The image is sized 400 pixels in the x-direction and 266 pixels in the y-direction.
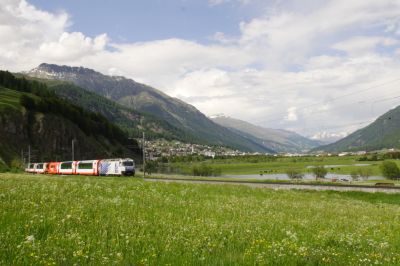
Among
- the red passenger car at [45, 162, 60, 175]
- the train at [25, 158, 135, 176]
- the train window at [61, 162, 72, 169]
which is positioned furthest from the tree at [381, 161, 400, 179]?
the red passenger car at [45, 162, 60, 175]

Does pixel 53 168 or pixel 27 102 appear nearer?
pixel 53 168

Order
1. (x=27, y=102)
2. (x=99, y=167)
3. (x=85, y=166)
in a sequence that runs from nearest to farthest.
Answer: (x=99, y=167)
(x=85, y=166)
(x=27, y=102)

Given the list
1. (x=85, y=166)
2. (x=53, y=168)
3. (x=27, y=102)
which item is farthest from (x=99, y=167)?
(x=27, y=102)

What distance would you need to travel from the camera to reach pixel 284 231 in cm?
1184

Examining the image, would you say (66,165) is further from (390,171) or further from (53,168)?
(390,171)

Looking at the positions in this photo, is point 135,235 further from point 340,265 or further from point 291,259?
point 340,265

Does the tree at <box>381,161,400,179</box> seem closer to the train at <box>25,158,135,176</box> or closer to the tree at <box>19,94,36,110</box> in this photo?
the train at <box>25,158,135,176</box>

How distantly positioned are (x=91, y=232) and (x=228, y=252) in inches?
129

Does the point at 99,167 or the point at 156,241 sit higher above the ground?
the point at 99,167

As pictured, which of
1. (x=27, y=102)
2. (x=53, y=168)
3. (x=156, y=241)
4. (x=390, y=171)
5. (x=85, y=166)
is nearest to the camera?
(x=156, y=241)

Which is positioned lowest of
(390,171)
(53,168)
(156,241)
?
(390,171)

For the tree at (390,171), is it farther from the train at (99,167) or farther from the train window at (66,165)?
the train window at (66,165)

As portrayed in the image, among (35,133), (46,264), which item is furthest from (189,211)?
(35,133)

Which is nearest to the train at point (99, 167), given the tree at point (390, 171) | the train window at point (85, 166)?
the train window at point (85, 166)
